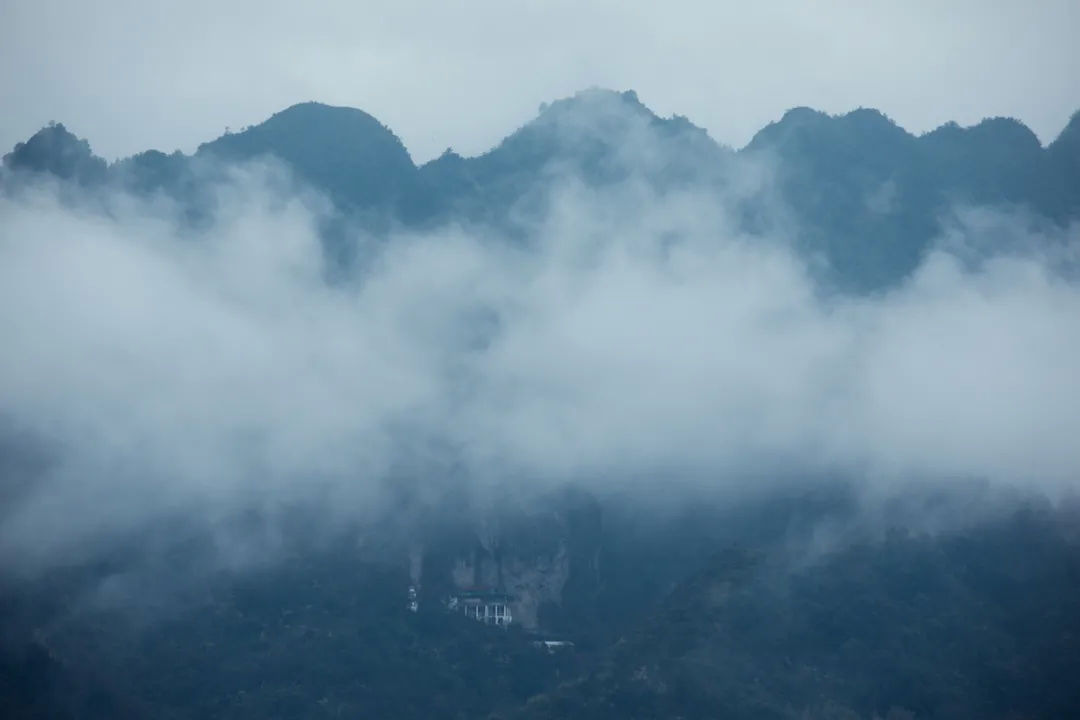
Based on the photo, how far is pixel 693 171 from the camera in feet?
257

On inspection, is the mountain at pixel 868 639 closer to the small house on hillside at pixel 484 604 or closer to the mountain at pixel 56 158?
the small house on hillside at pixel 484 604

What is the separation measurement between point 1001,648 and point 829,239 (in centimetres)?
2453

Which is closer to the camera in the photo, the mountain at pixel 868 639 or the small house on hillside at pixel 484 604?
the mountain at pixel 868 639

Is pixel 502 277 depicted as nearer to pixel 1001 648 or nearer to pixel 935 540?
pixel 935 540

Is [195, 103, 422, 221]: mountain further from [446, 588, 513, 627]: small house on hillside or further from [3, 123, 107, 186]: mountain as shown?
[446, 588, 513, 627]: small house on hillside

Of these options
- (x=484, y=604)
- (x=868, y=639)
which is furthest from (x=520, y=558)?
(x=868, y=639)

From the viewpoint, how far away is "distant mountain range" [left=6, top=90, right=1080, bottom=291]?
74.4 metres

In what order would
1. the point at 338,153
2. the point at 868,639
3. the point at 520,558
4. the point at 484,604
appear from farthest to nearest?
1. the point at 338,153
2. the point at 520,558
3. the point at 484,604
4. the point at 868,639

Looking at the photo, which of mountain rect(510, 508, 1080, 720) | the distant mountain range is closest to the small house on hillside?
mountain rect(510, 508, 1080, 720)

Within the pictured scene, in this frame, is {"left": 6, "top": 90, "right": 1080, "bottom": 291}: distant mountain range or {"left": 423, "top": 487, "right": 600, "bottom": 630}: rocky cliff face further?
{"left": 6, "top": 90, "right": 1080, "bottom": 291}: distant mountain range

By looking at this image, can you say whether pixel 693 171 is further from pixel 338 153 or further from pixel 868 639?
pixel 868 639

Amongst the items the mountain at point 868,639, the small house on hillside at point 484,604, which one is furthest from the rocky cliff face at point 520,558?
the mountain at point 868,639

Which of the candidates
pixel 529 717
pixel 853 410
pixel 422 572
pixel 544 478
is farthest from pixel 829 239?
pixel 529 717

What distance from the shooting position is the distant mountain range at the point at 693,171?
2928 inches
